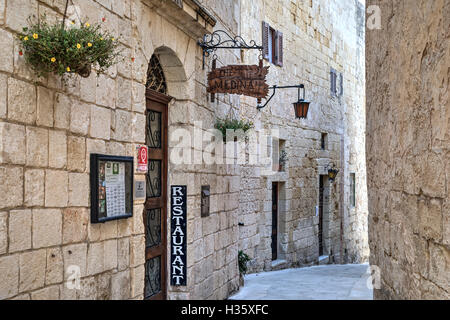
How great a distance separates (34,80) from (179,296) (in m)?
3.46

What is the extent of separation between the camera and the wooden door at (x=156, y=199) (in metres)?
5.59

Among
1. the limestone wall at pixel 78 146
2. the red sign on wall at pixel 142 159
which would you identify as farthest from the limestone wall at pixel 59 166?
the red sign on wall at pixel 142 159

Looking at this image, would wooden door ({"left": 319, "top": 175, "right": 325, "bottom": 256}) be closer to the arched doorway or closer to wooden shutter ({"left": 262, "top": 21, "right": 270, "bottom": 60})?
wooden shutter ({"left": 262, "top": 21, "right": 270, "bottom": 60})

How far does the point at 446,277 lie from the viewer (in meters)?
2.98

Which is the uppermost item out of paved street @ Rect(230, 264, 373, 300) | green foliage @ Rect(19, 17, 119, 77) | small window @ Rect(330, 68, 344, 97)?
small window @ Rect(330, 68, 344, 97)

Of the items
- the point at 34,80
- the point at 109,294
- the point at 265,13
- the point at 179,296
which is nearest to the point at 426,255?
the point at 109,294

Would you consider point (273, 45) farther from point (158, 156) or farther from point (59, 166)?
point (59, 166)

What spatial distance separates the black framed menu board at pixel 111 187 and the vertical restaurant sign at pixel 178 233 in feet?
5.13

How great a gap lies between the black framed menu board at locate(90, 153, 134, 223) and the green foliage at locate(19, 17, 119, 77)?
83 cm

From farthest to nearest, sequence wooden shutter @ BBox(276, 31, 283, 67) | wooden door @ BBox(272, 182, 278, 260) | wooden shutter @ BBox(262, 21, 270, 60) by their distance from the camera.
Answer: wooden door @ BBox(272, 182, 278, 260), wooden shutter @ BBox(276, 31, 283, 67), wooden shutter @ BBox(262, 21, 270, 60)

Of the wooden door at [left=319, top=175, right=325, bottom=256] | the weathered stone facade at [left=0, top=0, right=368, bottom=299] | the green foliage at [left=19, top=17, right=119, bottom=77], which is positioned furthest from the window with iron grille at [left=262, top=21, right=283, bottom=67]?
the green foliage at [left=19, top=17, right=119, bottom=77]

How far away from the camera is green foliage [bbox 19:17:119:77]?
10.2ft

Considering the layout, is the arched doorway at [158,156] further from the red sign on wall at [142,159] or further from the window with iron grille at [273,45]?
the window with iron grille at [273,45]

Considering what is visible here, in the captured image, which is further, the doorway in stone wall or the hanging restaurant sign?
the hanging restaurant sign
